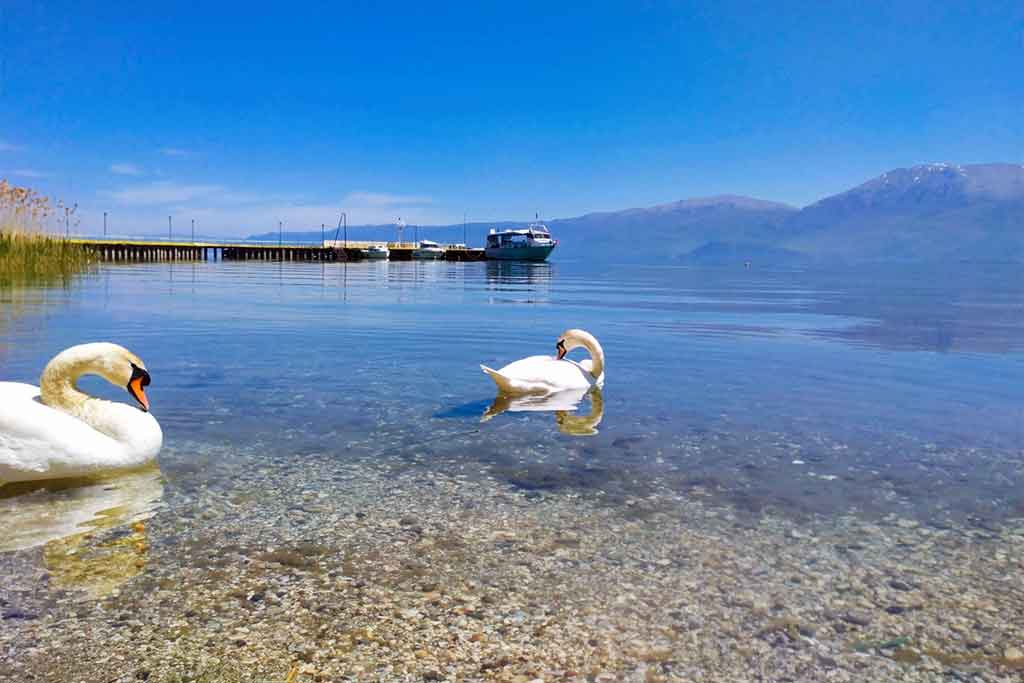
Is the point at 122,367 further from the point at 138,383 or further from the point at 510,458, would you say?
the point at 510,458

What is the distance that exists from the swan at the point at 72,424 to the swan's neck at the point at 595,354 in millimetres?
7013

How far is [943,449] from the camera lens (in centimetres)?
916

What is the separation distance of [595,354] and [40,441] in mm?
8027

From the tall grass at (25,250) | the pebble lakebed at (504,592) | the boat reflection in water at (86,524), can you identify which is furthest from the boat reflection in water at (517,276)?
the pebble lakebed at (504,592)

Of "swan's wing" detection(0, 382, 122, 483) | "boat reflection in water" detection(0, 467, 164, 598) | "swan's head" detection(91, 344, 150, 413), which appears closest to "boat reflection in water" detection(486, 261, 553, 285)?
"swan's head" detection(91, 344, 150, 413)

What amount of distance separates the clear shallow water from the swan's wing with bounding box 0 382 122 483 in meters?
1.09

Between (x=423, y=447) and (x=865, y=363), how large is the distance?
1161 centimetres

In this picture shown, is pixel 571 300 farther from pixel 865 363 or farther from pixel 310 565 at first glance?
pixel 310 565

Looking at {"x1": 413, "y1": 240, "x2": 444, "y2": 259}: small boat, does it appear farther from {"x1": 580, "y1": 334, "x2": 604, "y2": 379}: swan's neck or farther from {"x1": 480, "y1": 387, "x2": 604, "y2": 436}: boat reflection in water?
{"x1": 480, "y1": 387, "x2": 604, "y2": 436}: boat reflection in water

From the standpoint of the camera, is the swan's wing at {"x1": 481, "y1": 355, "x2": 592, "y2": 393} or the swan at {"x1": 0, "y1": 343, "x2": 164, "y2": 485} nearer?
the swan at {"x1": 0, "y1": 343, "x2": 164, "y2": 485}

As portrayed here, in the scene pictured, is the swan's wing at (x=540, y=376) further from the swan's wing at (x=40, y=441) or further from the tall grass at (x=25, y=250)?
the tall grass at (x=25, y=250)

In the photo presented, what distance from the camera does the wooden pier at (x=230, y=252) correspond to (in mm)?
102119

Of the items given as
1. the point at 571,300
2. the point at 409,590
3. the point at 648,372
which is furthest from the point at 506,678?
the point at 571,300

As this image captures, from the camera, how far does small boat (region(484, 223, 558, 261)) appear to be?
138 meters
